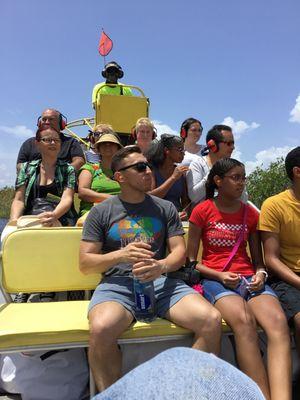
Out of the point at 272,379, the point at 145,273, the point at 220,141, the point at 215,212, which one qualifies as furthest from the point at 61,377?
the point at 220,141

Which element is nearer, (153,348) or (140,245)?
(140,245)

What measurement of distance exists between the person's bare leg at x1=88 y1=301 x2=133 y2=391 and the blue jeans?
138 cm

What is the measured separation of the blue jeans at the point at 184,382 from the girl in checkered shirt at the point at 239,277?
5.19ft

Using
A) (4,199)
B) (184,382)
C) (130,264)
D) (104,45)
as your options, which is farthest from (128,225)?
(4,199)

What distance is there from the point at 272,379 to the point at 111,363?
3.06 ft

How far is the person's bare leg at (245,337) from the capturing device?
2086 mm

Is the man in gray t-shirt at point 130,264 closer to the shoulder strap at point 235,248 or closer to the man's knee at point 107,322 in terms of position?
the man's knee at point 107,322

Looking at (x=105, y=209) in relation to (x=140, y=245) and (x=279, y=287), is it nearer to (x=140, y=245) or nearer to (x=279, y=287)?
(x=140, y=245)

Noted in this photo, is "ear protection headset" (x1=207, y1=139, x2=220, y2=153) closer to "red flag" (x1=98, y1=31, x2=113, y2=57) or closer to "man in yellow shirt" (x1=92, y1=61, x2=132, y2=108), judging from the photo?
"man in yellow shirt" (x1=92, y1=61, x2=132, y2=108)

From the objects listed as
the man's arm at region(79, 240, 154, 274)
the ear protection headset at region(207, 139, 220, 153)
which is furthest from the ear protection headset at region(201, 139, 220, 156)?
the man's arm at region(79, 240, 154, 274)

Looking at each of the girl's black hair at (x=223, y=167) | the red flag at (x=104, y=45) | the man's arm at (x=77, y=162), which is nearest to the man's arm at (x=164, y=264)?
the girl's black hair at (x=223, y=167)

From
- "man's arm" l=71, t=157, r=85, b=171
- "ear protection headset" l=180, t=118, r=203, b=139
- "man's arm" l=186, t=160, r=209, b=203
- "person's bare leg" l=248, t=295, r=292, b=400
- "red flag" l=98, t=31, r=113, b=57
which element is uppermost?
"red flag" l=98, t=31, r=113, b=57

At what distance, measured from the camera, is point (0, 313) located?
238cm

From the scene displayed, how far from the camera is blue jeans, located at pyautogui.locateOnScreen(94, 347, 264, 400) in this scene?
0.65 m
